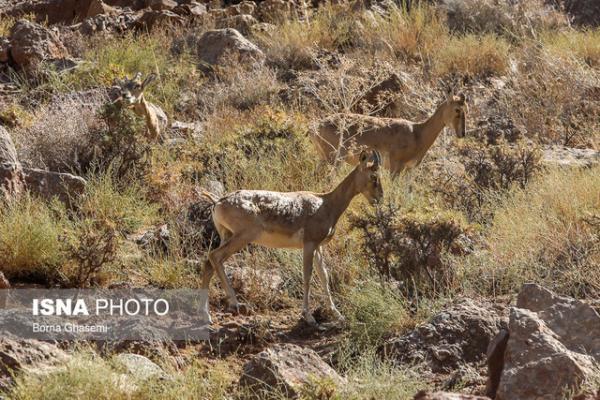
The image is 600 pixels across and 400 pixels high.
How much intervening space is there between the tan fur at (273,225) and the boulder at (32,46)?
989 centimetres

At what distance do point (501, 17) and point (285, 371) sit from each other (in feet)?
51.8

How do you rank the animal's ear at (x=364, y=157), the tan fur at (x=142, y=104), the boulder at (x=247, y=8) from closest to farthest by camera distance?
the animal's ear at (x=364, y=157) < the tan fur at (x=142, y=104) < the boulder at (x=247, y=8)

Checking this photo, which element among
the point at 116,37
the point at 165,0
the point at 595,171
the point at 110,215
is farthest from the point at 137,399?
the point at 165,0

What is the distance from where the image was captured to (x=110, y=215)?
1220 centimetres

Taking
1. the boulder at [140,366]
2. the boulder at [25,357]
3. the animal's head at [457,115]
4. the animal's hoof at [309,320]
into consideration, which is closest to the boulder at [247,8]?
the animal's head at [457,115]

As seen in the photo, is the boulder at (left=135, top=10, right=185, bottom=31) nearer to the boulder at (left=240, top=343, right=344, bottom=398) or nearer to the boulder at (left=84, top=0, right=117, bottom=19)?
the boulder at (left=84, top=0, right=117, bottom=19)

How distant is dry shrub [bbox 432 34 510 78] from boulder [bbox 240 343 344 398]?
40.1ft

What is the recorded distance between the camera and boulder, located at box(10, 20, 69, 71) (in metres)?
19.1

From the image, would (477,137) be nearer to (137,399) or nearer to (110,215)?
(110,215)

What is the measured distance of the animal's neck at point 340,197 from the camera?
1031 centimetres

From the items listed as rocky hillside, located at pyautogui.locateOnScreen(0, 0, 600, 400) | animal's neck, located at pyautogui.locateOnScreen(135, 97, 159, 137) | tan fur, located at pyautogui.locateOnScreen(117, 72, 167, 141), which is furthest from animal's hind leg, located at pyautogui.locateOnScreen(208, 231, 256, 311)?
animal's neck, located at pyautogui.locateOnScreen(135, 97, 159, 137)

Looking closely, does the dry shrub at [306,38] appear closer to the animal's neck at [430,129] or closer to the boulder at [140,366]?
the animal's neck at [430,129]

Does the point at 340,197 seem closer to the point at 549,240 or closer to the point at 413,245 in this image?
the point at 413,245

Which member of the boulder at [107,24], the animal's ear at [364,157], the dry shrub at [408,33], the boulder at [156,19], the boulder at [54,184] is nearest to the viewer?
the animal's ear at [364,157]
